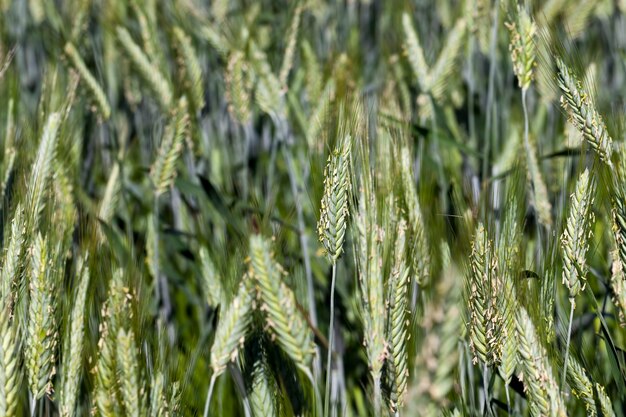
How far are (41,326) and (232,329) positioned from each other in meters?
0.19

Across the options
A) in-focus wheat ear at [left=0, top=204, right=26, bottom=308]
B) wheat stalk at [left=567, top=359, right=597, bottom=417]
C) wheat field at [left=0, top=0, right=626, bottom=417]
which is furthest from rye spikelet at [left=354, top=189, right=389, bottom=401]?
in-focus wheat ear at [left=0, top=204, right=26, bottom=308]

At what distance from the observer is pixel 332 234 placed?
2.81 ft

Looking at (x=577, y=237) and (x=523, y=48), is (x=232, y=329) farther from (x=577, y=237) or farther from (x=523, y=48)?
(x=523, y=48)

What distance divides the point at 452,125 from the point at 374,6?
83 centimetres

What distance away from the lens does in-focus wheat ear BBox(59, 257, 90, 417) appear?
0.88m

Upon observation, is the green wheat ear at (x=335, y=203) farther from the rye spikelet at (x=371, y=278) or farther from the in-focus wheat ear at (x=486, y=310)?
the in-focus wheat ear at (x=486, y=310)

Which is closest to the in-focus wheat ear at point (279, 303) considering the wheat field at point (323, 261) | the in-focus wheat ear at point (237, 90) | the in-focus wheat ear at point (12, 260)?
the wheat field at point (323, 261)

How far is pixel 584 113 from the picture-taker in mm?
938

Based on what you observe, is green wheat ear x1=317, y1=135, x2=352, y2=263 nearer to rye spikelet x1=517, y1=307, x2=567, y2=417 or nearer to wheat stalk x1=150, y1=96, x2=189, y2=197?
rye spikelet x1=517, y1=307, x2=567, y2=417

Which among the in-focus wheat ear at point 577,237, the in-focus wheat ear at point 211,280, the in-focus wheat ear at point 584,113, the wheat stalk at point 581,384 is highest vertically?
the in-focus wheat ear at point 584,113

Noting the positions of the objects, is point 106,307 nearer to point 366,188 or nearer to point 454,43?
point 366,188

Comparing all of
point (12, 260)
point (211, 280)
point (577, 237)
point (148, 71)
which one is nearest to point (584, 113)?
point (577, 237)

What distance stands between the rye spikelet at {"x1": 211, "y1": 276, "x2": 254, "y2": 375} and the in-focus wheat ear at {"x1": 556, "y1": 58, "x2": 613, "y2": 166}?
40cm

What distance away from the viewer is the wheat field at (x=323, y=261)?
844 mm
